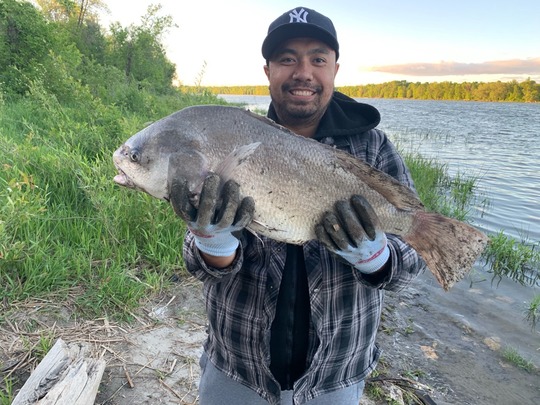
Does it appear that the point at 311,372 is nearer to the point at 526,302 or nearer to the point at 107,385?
the point at 107,385

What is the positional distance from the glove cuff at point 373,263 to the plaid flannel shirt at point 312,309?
0.17ft

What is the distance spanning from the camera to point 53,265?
12.3ft

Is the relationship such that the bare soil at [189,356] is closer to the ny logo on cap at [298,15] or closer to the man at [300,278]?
the man at [300,278]

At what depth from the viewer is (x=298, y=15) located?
221cm

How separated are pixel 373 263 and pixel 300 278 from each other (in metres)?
0.37

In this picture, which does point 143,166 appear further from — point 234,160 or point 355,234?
point 355,234

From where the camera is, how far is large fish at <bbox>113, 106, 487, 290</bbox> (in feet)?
6.05

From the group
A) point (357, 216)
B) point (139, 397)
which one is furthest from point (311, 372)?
point (139, 397)

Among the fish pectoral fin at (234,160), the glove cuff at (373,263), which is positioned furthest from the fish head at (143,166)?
the glove cuff at (373,263)

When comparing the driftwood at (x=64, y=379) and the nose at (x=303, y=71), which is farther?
the driftwood at (x=64, y=379)

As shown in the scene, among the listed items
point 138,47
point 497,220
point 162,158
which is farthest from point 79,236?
point 138,47

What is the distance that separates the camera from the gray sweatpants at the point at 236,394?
6.66ft

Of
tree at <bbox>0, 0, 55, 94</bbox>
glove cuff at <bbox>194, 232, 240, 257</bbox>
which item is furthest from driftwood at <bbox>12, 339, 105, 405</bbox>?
tree at <bbox>0, 0, 55, 94</bbox>

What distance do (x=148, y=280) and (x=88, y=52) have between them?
28293 millimetres
